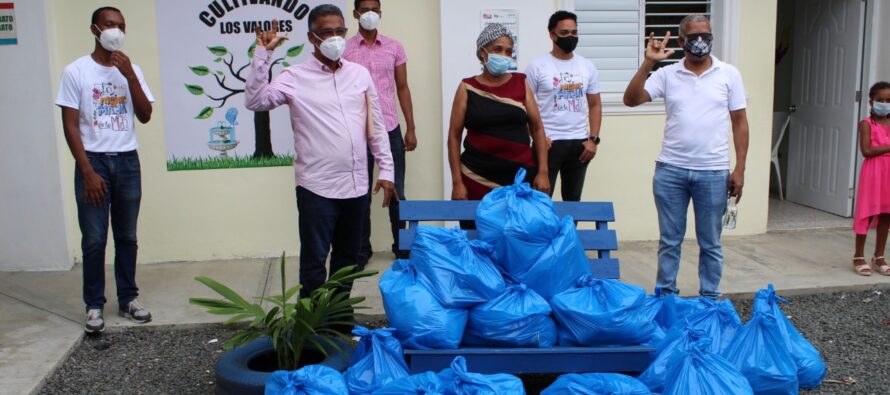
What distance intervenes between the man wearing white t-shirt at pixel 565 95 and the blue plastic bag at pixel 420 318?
2.19 metres

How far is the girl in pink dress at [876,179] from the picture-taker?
6391 millimetres

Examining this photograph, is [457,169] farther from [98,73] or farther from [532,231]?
[98,73]

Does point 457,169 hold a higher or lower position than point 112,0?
lower

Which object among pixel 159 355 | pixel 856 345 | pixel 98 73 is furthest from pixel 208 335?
pixel 856 345

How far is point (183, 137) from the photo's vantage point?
6.71 m

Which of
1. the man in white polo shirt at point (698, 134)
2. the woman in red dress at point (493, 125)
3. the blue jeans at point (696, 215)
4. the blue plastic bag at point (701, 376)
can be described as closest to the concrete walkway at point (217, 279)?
the blue jeans at point (696, 215)

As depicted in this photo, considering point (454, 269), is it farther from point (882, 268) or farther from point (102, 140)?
point (882, 268)

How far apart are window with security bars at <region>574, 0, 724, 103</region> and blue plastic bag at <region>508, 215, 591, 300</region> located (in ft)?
10.9

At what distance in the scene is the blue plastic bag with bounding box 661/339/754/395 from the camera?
135 inches

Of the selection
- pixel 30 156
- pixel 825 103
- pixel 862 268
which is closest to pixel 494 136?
pixel 862 268

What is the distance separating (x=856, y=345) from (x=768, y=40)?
3.22 metres

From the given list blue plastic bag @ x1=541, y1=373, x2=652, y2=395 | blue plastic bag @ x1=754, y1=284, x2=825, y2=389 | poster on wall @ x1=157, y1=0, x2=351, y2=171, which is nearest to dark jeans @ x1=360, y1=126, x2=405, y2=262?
poster on wall @ x1=157, y1=0, x2=351, y2=171

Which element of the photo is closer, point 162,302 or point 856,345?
point 856,345

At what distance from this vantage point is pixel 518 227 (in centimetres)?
415
